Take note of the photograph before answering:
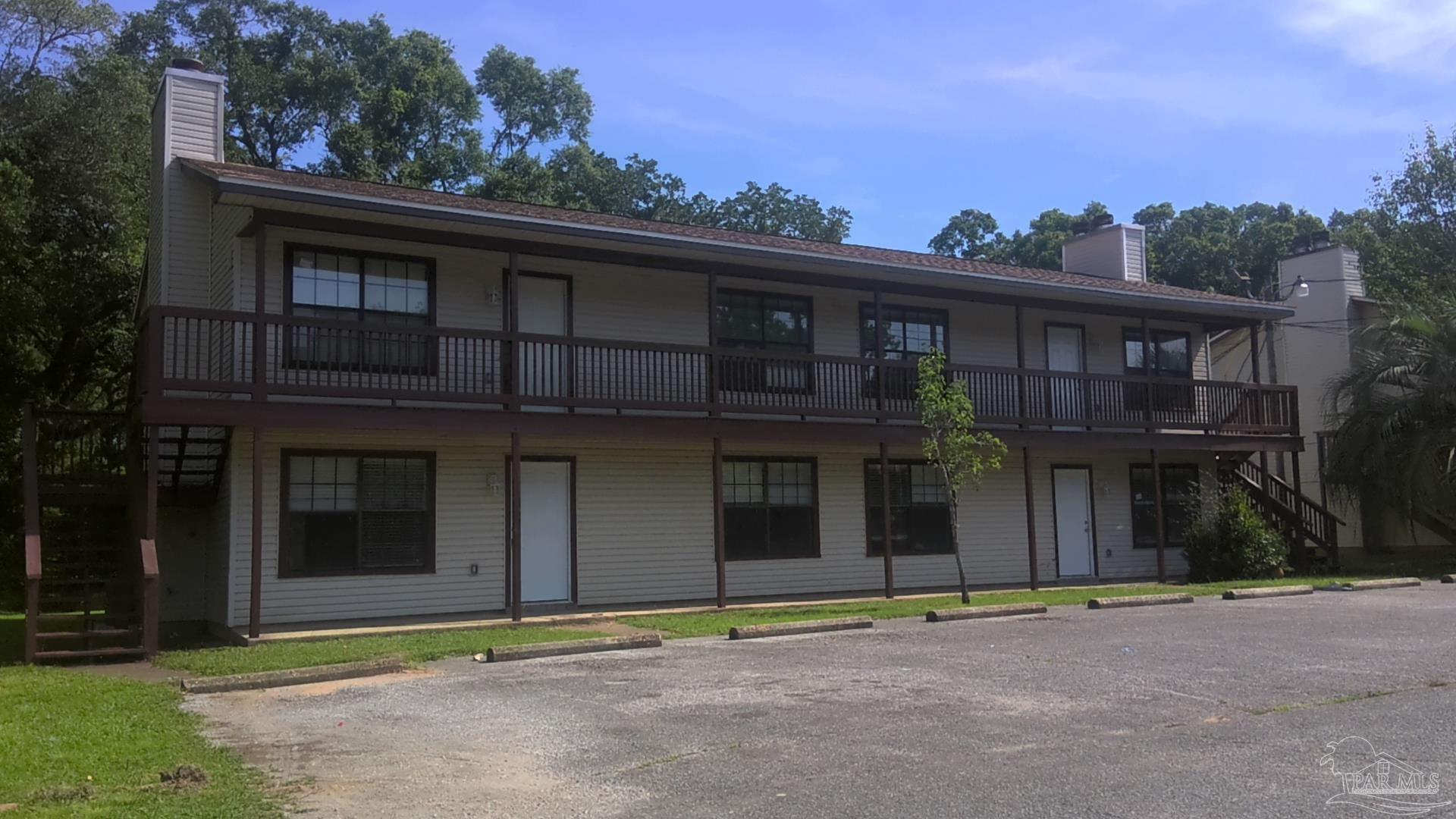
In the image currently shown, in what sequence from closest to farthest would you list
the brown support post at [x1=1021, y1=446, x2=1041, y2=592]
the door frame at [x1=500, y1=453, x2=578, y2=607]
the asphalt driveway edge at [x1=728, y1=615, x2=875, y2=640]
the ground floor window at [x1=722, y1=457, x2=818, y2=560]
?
the asphalt driveway edge at [x1=728, y1=615, x2=875, y2=640] < the door frame at [x1=500, y1=453, x2=578, y2=607] < the ground floor window at [x1=722, y1=457, x2=818, y2=560] < the brown support post at [x1=1021, y1=446, x2=1041, y2=592]

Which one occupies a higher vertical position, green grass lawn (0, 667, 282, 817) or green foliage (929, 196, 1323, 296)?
green foliage (929, 196, 1323, 296)

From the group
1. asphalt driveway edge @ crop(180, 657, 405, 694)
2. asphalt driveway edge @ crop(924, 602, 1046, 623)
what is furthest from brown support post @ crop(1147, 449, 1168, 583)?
asphalt driveway edge @ crop(180, 657, 405, 694)

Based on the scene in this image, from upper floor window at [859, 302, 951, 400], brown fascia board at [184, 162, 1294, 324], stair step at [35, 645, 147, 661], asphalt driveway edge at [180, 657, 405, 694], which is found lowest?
asphalt driveway edge at [180, 657, 405, 694]

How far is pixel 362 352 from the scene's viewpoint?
49.8 ft

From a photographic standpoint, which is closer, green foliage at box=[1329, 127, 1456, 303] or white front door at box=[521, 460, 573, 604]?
white front door at box=[521, 460, 573, 604]

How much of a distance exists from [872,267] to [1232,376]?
17440mm

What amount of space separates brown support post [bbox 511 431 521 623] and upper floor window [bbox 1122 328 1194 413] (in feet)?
38.3

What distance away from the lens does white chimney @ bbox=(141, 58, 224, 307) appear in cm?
1575

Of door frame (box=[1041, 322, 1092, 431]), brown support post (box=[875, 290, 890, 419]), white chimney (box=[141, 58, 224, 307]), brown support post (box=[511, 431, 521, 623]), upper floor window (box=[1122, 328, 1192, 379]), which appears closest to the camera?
brown support post (box=[511, 431, 521, 623])

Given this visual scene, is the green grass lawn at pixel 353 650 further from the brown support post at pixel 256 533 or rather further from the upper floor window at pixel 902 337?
the upper floor window at pixel 902 337

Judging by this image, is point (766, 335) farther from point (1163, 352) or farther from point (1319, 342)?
point (1319, 342)

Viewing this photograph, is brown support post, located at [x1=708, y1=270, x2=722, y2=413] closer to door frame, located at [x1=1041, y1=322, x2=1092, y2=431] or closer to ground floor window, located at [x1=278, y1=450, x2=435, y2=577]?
ground floor window, located at [x1=278, y1=450, x2=435, y2=577]

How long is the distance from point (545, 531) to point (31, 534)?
666cm

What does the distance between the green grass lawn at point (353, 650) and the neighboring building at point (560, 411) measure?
2.81 ft
